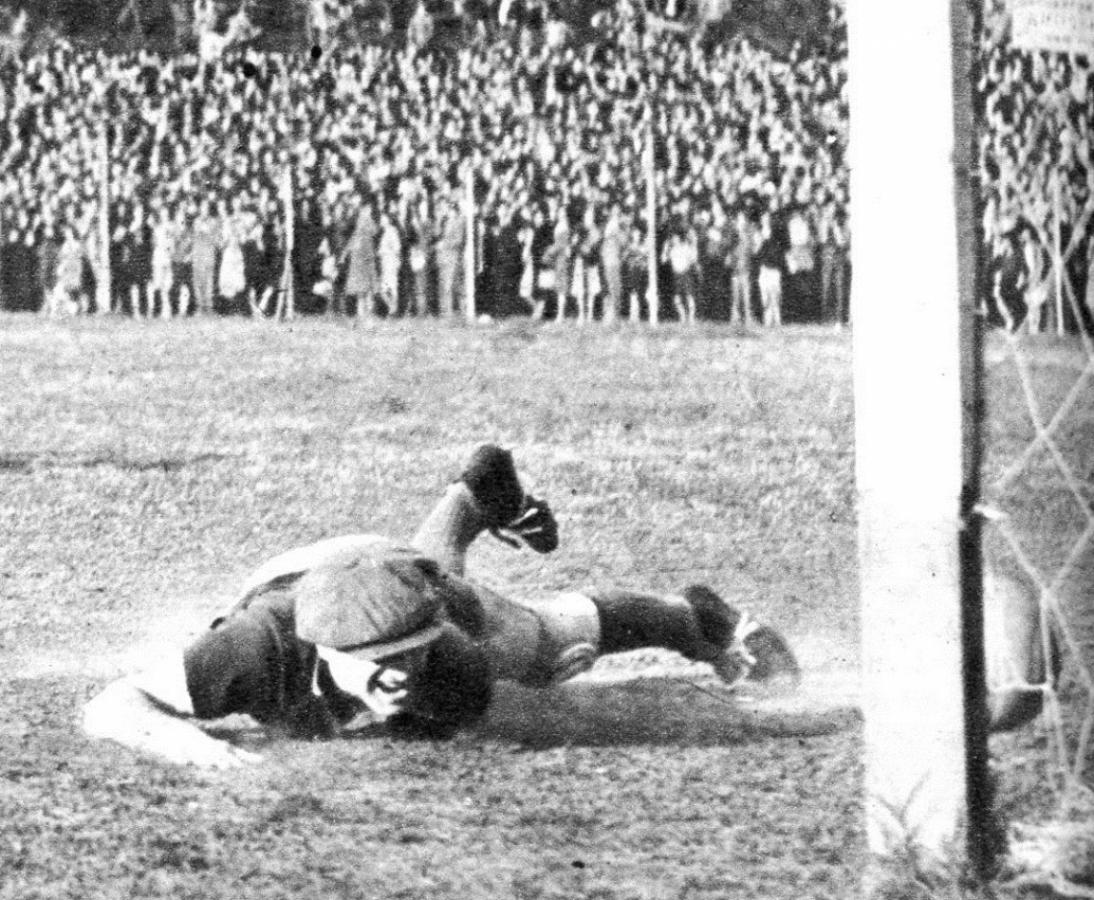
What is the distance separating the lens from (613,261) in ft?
10.4

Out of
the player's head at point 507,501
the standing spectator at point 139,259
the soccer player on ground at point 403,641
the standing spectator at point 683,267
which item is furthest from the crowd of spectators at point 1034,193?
the standing spectator at point 139,259

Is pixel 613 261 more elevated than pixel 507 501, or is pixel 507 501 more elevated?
pixel 613 261

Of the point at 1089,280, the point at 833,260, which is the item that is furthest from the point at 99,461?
the point at 1089,280

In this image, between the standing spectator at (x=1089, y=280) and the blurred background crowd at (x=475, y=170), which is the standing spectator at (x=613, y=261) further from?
the standing spectator at (x=1089, y=280)

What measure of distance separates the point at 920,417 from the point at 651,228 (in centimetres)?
63

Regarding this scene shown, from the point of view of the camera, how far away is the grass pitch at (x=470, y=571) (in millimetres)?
2855

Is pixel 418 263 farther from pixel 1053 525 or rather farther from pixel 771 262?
pixel 1053 525

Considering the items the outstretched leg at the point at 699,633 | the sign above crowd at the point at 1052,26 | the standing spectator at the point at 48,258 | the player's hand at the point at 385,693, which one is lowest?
the player's hand at the point at 385,693

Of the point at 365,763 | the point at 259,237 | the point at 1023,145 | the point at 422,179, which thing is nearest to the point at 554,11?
the point at 422,179

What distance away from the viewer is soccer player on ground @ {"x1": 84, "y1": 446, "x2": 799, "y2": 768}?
2.90 metres

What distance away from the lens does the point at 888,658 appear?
2.92 metres

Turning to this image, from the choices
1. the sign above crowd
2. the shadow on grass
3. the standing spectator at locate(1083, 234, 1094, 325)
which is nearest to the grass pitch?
the shadow on grass

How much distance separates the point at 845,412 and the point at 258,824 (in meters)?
1.25

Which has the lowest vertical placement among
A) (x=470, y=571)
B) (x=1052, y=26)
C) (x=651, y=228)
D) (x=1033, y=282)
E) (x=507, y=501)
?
(x=470, y=571)
